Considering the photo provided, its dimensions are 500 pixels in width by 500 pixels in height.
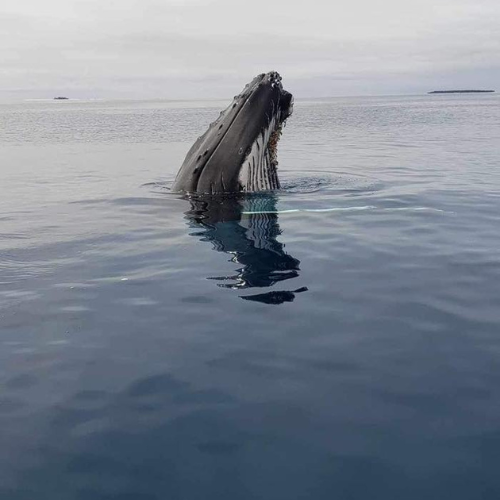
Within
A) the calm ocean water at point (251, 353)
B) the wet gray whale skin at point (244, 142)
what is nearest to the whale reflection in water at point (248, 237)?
the calm ocean water at point (251, 353)

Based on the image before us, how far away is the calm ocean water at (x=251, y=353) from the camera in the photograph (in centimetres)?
436

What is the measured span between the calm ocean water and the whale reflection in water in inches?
1.9

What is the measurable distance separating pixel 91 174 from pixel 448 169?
11.2 m

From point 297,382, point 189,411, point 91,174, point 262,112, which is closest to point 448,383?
point 297,382

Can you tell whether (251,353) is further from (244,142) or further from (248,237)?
(244,142)

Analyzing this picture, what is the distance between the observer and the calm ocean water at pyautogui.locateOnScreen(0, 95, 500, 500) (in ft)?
14.3

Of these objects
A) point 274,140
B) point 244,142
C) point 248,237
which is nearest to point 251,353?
point 248,237

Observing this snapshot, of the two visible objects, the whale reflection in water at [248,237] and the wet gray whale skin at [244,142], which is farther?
the wet gray whale skin at [244,142]

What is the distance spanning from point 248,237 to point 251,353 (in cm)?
463

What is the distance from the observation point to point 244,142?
1262cm

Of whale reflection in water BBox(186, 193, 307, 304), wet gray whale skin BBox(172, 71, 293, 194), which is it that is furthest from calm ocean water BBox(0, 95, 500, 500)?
wet gray whale skin BBox(172, 71, 293, 194)

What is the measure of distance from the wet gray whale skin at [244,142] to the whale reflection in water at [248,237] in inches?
14.2

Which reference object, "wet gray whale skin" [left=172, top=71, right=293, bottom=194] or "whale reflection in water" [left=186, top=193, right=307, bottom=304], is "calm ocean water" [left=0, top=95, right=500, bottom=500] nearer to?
"whale reflection in water" [left=186, top=193, right=307, bottom=304]

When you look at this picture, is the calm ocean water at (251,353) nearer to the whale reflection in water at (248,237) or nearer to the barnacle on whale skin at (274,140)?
the whale reflection in water at (248,237)
